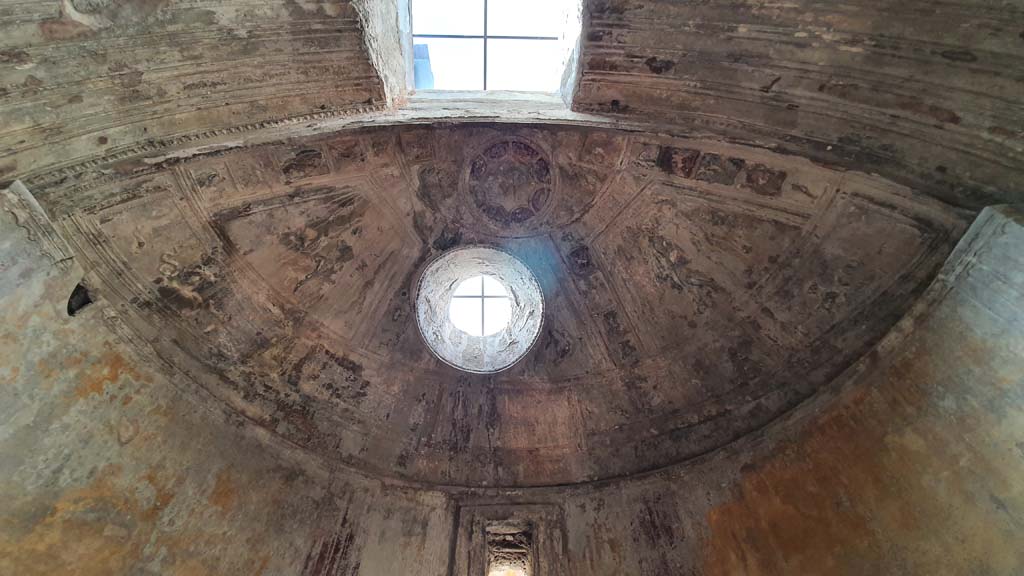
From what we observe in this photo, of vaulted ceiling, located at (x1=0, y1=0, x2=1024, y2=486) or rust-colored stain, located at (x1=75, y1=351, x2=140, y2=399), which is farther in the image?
rust-colored stain, located at (x1=75, y1=351, x2=140, y2=399)

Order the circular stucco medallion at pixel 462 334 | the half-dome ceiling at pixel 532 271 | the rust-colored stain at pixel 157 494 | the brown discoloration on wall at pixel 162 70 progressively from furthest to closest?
1. the circular stucco medallion at pixel 462 334
2. the half-dome ceiling at pixel 532 271
3. the rust-colored stain at pixel 157 494
4. the brown discoloration on wall at pixel 162 70

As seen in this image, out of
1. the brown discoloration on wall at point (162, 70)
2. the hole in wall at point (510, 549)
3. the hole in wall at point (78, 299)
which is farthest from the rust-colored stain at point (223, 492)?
the brown discoloration on wall at point (162, 70)

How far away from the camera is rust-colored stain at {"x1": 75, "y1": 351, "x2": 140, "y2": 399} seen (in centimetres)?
514

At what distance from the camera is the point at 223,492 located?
602cm

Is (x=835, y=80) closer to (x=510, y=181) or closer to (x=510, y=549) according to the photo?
(x=510, y=181)

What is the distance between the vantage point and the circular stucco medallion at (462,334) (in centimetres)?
734

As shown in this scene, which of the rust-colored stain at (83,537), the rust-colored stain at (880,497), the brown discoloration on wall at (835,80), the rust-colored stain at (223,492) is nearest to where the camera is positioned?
the brown discoloration on wall at (835,80)

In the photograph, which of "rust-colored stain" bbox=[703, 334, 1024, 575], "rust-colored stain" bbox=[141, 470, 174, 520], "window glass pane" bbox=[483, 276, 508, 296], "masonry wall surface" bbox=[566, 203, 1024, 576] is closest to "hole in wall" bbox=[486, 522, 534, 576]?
"masonry wall surface" bbox=[566, 203, 1024, 576]

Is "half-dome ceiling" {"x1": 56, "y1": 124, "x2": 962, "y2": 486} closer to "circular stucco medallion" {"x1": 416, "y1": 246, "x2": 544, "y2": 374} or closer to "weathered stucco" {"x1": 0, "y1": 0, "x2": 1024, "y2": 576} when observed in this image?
"weathered stucco" {"x1": 0, "y1": 0, "x2": 1024, "y2": 576}

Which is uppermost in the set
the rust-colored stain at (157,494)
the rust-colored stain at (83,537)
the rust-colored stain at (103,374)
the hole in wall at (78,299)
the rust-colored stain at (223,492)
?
the hole in wall at (78,299)

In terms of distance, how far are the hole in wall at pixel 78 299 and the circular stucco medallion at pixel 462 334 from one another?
3.59m

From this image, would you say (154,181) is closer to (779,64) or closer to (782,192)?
(779,64)

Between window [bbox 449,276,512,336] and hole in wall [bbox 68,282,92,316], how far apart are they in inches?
231

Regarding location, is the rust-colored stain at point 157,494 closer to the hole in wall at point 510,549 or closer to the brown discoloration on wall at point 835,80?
the hole in wall at point 510,549
